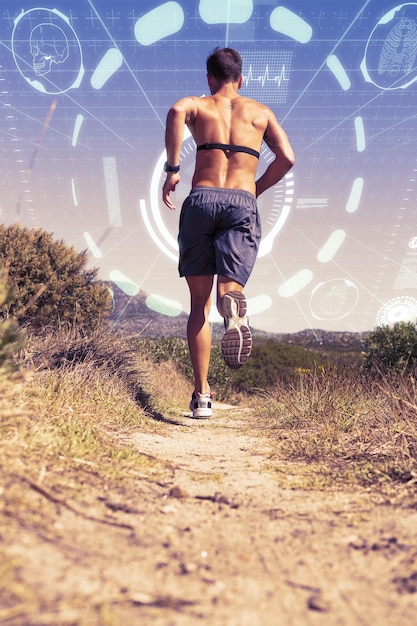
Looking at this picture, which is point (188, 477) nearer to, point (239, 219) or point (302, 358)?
point (239, 219)

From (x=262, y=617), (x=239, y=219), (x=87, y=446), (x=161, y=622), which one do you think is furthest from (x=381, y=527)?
(x=239, y=219)

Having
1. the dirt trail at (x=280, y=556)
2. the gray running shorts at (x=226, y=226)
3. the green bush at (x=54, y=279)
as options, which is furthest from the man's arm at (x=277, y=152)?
the green bush at (x=54, y=279)

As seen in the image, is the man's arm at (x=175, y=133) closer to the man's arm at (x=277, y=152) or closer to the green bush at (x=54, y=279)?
the man's arm at (x=277, y=152)

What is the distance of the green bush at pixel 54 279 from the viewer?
11.2 meters

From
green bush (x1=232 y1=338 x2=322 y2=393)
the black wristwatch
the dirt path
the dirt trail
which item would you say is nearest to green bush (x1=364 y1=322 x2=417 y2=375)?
green bush (x1=232 y1=338 x2=322 y2=393)

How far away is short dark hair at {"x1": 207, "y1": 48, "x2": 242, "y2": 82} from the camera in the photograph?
4492mm

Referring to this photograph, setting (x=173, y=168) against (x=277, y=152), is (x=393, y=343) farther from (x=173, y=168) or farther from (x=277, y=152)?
(x=173, y=168)

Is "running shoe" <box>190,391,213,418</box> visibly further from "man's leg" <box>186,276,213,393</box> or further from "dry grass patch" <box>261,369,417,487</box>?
"dry grass patch" <box>261,369,417,487</box>

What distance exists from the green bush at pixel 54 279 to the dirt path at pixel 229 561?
916 cm

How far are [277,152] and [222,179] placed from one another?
625mm

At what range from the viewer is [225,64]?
4488 millimetres

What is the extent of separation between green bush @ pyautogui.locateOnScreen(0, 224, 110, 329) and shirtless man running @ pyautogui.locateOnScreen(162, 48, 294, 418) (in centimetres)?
664

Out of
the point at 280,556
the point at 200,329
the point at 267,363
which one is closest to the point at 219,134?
the point at 200,329

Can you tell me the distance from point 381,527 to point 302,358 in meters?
15.0
